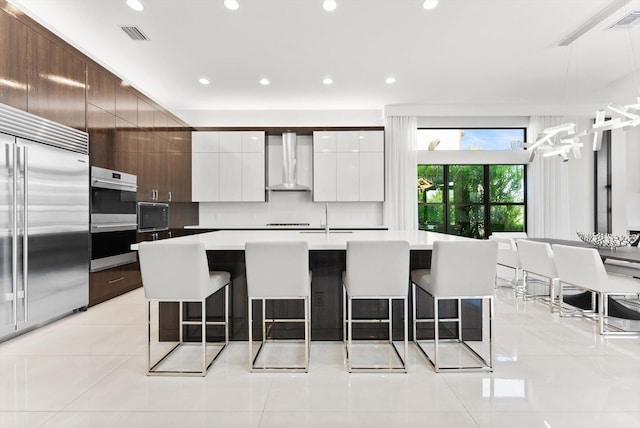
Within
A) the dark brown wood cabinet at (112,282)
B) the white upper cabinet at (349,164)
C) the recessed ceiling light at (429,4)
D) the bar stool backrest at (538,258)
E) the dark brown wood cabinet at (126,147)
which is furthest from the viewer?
the white upper cabinet at (349,164)

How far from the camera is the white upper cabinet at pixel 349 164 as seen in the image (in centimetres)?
632

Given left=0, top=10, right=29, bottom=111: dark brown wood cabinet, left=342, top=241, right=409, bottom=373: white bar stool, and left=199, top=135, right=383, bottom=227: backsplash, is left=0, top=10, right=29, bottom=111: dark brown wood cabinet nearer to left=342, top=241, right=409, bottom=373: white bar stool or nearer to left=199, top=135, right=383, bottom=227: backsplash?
left=342, top=241, right=409, bottom=373: white bar stool

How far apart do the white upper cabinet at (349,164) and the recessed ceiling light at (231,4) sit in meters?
3.05

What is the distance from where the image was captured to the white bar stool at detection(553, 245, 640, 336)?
3.04m

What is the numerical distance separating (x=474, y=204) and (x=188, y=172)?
18.1 ft

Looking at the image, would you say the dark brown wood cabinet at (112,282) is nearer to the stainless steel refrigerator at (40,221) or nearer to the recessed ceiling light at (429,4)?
the stainless steel refrigerator at (40,221)

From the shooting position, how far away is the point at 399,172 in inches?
257

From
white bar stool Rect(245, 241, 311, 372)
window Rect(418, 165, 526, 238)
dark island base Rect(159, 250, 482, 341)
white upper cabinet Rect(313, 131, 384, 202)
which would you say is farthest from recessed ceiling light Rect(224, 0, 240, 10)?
window Rect(418, 165, 526, 238)

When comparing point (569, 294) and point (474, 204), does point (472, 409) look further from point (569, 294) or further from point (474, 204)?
point (474, 204)

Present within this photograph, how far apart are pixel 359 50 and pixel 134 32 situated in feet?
8.62

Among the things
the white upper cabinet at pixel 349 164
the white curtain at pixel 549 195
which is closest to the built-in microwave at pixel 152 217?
the white upper cabinet at pixel 349 164

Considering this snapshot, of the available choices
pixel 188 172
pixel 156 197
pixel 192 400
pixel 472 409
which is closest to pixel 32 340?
pixel 192 400

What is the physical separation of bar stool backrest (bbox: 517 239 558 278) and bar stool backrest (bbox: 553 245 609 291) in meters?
0.19

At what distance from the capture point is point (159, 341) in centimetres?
293
